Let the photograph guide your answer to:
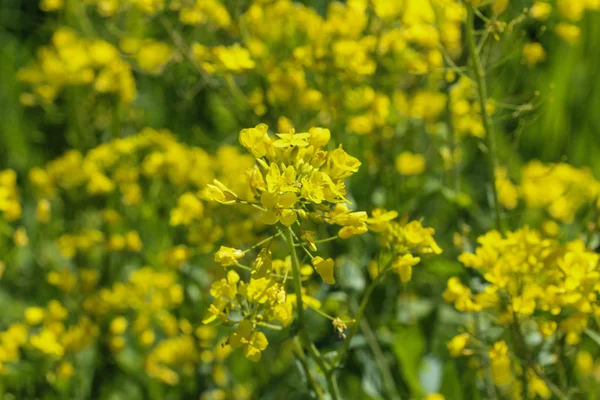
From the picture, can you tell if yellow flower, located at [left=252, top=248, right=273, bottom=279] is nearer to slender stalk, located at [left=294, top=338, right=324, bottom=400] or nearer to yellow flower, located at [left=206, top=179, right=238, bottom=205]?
yellow flower, located at [left=206, top=179, right=238, bottom=205]

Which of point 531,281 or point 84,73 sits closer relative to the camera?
point 531,281

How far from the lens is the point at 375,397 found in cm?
206

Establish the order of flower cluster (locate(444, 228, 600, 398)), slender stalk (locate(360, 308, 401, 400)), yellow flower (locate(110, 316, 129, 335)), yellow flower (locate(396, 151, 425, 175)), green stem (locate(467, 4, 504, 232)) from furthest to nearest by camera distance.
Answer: yellow flower (locate(396, 151, 425, 175)) < yellow flower (locate(110, 316, 129, 335)) < slender stalk (locate(360, 308, 401, 400)) < green stem (locate(467, 4, 504, 232)) < flower cluster (locate(444, 228, 600, 398))

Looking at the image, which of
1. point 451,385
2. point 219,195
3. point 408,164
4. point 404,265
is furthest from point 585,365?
point 219,195

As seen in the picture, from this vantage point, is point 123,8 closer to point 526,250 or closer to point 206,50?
point 206,50

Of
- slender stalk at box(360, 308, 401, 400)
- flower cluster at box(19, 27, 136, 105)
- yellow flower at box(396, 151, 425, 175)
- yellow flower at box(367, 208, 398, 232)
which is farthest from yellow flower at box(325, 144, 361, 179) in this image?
flower cluster at box(19, 27, 136, 105)

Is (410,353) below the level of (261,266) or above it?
below

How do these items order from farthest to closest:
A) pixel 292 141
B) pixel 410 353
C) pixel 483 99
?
pixel 410 353 < pixel 483 99 < pixel 292 141

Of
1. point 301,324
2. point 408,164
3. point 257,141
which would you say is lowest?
point 408,164

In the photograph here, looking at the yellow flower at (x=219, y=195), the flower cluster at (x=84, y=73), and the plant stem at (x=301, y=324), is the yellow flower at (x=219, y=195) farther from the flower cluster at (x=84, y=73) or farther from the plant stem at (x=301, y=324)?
the flower cluster at (x=84, y=73)

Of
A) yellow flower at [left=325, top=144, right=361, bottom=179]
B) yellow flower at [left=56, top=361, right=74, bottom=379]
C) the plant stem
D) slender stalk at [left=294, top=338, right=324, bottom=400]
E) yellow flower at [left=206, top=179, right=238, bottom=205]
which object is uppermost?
yellow flower at [left=325, top=144, right=361, bottom=179]

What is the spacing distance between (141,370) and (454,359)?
1.00 meters

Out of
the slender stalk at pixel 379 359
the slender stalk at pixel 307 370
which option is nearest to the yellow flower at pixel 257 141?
the slender stalk at pixel 307 370

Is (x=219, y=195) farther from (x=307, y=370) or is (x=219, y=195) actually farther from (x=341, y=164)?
(x=307, y=370)
